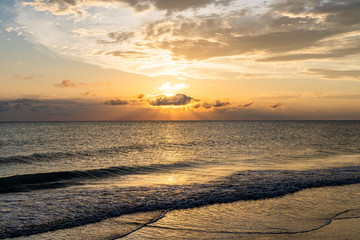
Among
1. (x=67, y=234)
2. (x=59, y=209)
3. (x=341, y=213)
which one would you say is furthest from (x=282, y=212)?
(x=59, y=209)

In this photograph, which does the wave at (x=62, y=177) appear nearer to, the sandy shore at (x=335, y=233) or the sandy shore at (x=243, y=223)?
the sandy shore at (x=243, y=223)

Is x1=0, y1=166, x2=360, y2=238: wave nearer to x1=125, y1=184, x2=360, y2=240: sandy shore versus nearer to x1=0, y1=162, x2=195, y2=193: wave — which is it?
x1=125, y1=184, x2=360, y2=240: sandy shore

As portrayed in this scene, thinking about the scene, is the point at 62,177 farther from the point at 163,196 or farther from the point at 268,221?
the point at 268,221

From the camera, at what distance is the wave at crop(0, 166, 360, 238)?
11.2 metres

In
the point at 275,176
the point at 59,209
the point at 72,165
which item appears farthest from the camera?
the point at 72,165

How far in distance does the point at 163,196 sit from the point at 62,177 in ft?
39.7

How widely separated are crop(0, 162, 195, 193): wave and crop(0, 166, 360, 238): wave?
135 inches

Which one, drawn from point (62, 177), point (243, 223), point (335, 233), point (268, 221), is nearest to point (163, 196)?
point (243, 223)

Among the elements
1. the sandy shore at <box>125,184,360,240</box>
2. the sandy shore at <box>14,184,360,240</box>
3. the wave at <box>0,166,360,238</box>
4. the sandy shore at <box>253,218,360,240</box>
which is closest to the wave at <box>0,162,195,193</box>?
the wave at <box>0,166,360,238</box>

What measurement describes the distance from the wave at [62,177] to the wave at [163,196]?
3.42m

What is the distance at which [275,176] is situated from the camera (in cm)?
2091

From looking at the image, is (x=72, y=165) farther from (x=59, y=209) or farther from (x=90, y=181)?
(x=59, y=209)

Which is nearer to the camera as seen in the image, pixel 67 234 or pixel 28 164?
pixel 67 234

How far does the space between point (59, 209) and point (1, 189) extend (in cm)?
804
